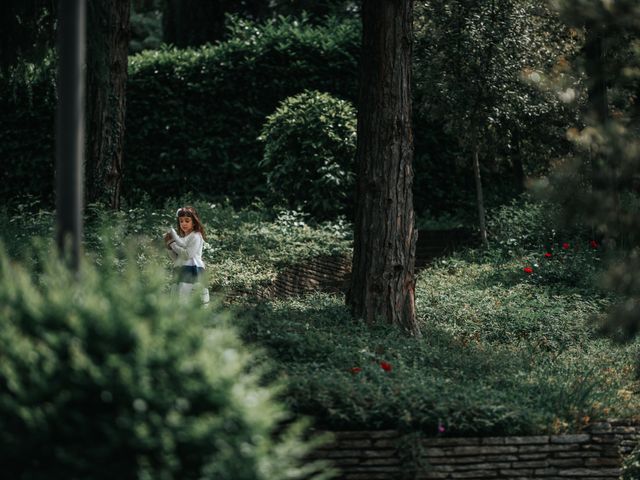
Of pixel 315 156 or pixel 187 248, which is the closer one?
pixel 187 248

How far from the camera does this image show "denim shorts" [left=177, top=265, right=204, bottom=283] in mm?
9562

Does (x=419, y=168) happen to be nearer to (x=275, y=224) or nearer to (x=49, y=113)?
(x=275, y=224)

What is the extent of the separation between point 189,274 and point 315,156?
5.37m

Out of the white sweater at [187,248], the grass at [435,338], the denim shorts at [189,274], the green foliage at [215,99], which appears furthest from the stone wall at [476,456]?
the green foliage at [215,99]

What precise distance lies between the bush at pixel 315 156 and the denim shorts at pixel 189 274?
508cm

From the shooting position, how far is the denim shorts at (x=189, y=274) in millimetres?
9562

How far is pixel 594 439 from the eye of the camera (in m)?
6.75

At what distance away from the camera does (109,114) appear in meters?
12.2

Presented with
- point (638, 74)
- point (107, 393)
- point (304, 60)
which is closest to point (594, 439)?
point (638, 74)

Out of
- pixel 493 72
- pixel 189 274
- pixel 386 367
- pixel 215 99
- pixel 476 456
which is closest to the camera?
pixel 476 456

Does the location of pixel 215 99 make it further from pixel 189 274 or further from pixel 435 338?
pixel 435 338

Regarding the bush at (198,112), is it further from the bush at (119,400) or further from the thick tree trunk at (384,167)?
the bush at (119,400)

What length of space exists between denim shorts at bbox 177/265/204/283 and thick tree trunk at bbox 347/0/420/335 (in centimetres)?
158

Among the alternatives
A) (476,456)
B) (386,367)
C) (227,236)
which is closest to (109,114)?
(227,236)
